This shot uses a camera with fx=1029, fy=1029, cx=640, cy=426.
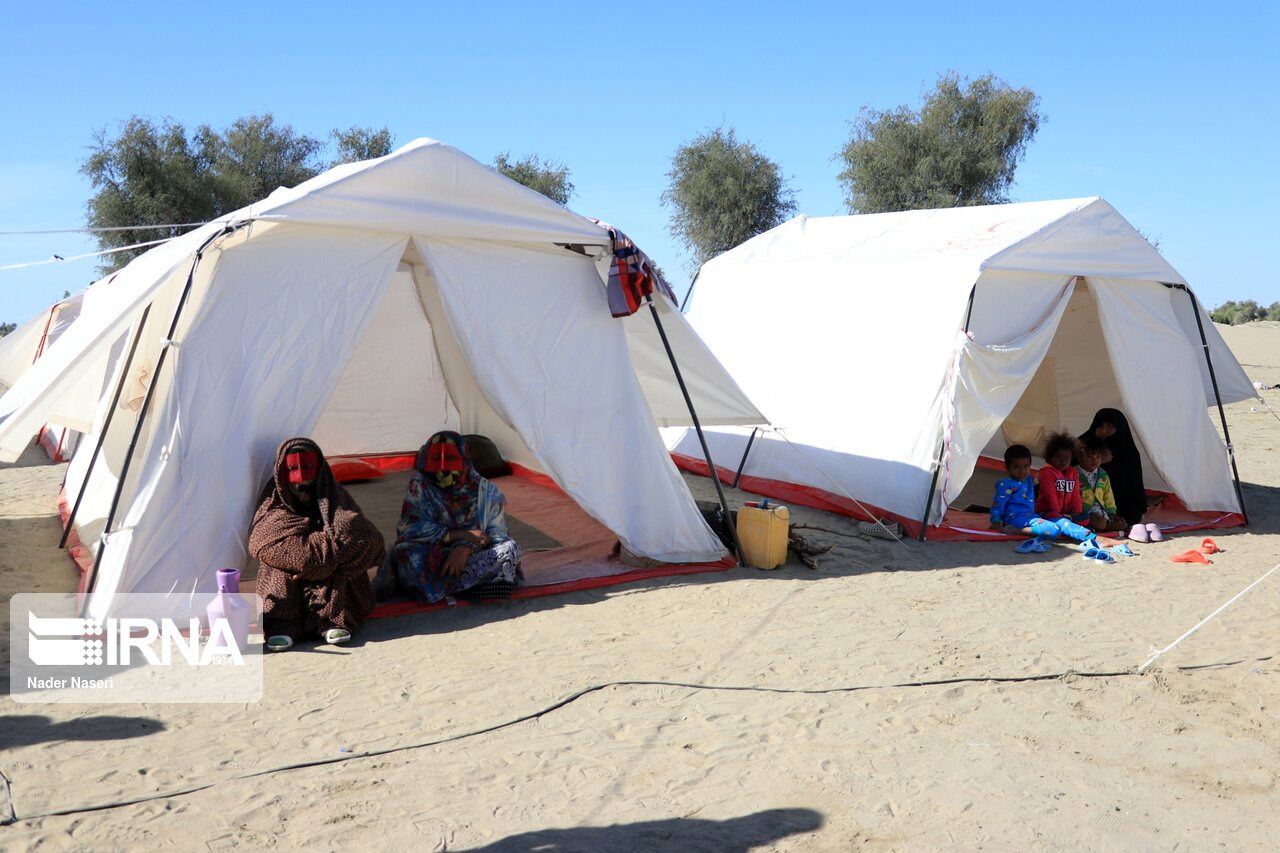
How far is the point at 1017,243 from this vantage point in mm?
7055

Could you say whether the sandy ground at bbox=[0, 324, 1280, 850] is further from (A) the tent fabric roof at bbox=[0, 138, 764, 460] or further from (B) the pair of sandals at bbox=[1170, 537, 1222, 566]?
(A) the tent fabric roof at bbox=[0, 138, 764, 460]

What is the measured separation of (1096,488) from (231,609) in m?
5.82

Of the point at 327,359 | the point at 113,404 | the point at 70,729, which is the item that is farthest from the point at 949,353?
the point at 70,729

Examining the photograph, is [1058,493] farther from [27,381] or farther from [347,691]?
[27,381]

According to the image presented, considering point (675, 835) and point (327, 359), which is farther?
point (327, 359)

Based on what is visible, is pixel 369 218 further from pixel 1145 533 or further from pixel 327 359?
pixel 1145 533

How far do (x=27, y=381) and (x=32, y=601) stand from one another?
1202 millimetres

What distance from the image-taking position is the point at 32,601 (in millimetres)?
5137

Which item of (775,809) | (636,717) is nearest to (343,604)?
(636,717)

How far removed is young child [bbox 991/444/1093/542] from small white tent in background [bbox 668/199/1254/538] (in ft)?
0.72

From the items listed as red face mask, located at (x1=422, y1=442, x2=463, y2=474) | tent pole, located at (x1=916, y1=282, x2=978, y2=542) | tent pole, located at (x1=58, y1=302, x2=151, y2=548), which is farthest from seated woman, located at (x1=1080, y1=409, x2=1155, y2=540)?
tent pole, located at (x1=58, y1=302, x2=151, y2=548)

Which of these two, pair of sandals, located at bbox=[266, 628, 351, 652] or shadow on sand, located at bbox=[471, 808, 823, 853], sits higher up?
pair of sandals, located at bbox=[266, 628, 351, 652]

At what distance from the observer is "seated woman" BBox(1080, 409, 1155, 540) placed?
296 inches

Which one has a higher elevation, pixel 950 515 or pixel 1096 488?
pixel 1096 488
